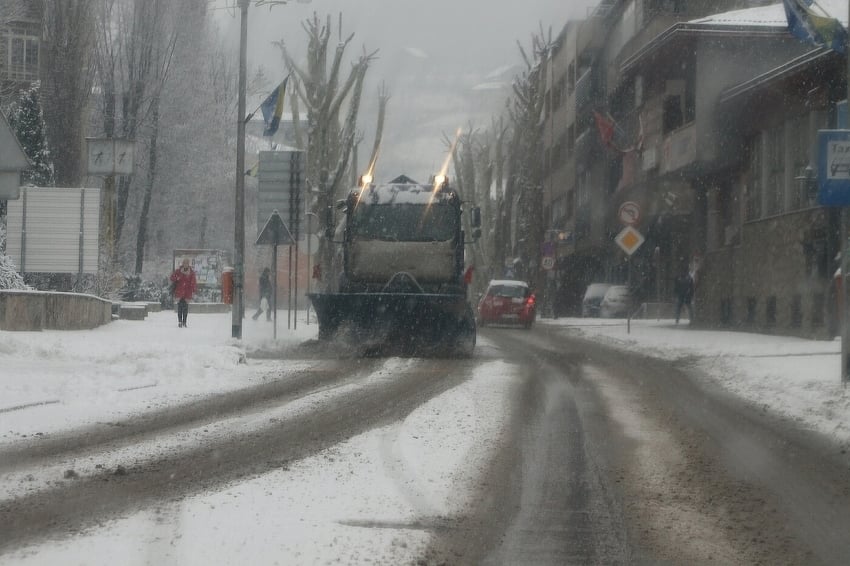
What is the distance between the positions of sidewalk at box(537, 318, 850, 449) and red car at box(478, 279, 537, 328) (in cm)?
851

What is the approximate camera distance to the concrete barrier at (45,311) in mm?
22688

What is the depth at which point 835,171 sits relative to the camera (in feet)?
47.2

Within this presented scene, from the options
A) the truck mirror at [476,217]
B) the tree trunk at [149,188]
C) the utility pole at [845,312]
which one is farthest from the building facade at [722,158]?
the tree trunk at [149,188]

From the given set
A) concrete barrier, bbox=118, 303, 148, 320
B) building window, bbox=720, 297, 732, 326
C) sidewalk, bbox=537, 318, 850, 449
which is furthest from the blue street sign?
concrete barrier, bbox=118, 303, 148, 320

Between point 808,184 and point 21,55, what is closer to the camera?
point 808,184

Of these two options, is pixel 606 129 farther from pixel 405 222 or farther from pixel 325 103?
pixel 405 222

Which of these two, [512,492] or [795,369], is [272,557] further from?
[795,369]

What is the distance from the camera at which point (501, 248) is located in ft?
205

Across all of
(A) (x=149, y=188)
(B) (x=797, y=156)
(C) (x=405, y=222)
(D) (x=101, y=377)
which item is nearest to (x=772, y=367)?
(C) (x=405, y=222)

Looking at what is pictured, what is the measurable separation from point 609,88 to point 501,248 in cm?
1050

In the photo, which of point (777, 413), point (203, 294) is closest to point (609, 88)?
point (203, 294)

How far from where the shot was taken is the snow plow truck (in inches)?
826

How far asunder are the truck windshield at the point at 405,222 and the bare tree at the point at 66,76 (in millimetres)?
18615

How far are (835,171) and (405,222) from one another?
9791mm
